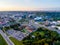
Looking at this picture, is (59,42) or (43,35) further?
(43,35)

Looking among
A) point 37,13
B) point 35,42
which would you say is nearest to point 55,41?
point 35,42

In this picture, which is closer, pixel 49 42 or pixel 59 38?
pixel 49 42

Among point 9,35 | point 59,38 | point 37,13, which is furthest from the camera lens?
point 37,13

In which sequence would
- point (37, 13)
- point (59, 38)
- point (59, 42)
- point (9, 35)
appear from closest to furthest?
point (59, 42)
point (59, 38)
point (9, 35)
point (37, 13)

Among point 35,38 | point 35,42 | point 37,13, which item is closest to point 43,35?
point 35,38

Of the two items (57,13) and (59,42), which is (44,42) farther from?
(57,13)

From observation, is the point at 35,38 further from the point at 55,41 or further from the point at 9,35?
the point at 9,35

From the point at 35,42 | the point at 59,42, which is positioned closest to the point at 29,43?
the point at 35,42

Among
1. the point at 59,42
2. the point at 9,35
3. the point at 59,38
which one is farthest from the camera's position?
the point at 9,35

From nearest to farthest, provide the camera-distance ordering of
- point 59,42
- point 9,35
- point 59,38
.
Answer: point 59,42
point 59,38
point 9,35
